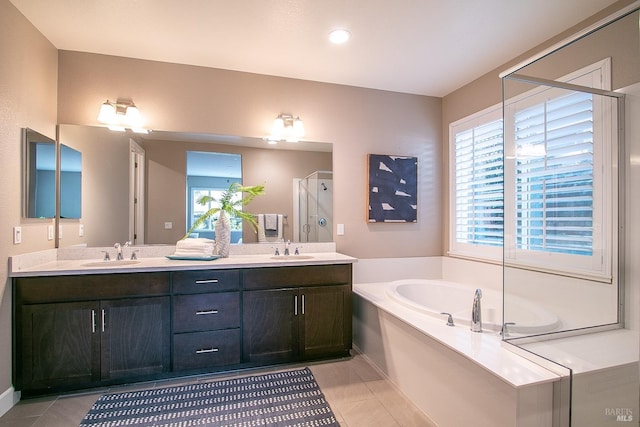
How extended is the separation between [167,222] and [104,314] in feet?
2.88

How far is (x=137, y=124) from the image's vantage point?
2.67 meters

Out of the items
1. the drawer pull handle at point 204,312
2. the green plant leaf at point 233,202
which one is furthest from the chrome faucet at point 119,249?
the drawer pull handle at point 204,312

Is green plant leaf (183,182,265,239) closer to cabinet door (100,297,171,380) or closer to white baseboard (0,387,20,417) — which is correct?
cabinet door (100,297,171,380)

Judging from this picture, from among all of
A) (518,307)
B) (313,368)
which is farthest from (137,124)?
(518,307)

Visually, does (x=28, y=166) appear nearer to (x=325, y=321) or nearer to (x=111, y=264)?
(x=111, y=264)

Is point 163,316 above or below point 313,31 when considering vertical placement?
below

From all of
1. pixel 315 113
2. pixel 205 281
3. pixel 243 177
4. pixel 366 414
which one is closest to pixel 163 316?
pixel 205 281

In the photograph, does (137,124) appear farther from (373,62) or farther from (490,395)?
(490,395)

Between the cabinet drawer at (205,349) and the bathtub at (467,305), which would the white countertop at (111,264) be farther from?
the bathtub at (467,305)

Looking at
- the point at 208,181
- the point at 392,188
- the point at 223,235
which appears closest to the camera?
the point at 223,235

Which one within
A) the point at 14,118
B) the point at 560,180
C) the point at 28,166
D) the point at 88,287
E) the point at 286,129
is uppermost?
the point at 286,129

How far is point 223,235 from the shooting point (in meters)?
2.75

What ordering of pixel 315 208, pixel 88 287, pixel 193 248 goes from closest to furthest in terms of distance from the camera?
pixel 88 287 → pixel 193 248 → pixel 315 208

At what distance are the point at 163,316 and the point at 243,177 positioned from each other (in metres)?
1.35
